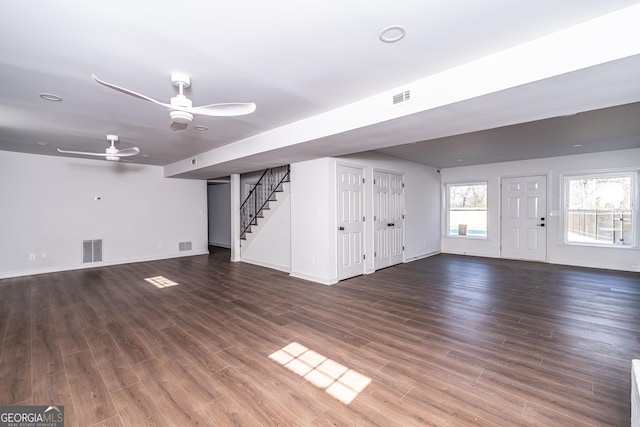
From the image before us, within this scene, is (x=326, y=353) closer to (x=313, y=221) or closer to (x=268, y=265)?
(x=313, y=221)

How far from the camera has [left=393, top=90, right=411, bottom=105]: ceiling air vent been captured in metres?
2.79

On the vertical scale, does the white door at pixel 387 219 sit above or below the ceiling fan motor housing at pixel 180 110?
below

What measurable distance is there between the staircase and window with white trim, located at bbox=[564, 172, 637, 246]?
689cm

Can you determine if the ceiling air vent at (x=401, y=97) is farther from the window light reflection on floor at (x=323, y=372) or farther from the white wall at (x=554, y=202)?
the white wall at (x=554, y=202)

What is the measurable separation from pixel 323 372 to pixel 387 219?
453 centimetres

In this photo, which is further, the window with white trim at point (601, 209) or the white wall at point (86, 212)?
the window with white trim at point (601, 209)

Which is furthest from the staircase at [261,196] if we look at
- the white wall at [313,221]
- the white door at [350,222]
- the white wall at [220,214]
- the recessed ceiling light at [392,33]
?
the recessed ceiling light at [392,33]

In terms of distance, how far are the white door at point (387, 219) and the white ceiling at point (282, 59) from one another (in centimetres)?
248

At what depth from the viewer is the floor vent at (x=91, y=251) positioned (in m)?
6.76

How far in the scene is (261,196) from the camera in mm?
8203

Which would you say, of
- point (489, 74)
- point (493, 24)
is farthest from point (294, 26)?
point (489, 74)

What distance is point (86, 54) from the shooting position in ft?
7.32

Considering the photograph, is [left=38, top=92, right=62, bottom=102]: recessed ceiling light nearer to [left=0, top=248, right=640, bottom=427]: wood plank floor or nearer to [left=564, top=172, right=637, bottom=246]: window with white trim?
[left=0, top=248, right=640, bottom=427]: wood plank floor

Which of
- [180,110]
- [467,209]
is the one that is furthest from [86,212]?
[467,209]
